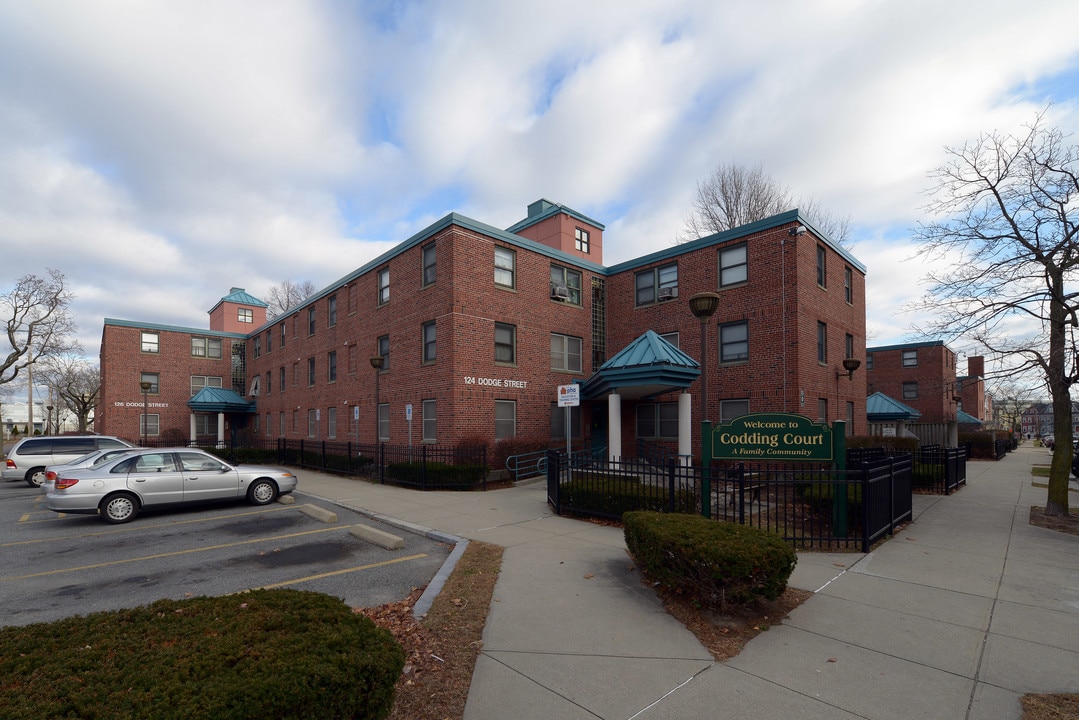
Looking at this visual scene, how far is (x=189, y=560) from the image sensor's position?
8.45m

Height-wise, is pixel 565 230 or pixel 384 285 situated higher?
pixel 565 230

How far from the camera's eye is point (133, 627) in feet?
11.5

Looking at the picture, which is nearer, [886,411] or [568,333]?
[568,333]

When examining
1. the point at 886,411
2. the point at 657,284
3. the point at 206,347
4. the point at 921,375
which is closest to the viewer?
the point at 657,284

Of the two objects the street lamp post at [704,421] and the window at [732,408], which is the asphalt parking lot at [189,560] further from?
the window at [732,408]

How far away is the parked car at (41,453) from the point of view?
18.6m

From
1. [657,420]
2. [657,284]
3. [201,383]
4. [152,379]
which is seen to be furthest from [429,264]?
[152,379]

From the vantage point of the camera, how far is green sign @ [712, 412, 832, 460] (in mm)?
8688

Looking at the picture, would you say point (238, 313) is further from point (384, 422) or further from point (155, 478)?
point (155, 478)

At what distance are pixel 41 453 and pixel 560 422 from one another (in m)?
18.3

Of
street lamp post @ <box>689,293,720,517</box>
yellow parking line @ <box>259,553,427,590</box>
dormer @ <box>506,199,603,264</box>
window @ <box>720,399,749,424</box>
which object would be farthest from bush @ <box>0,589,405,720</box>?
dormer @ <box>506,199,603,264</box>

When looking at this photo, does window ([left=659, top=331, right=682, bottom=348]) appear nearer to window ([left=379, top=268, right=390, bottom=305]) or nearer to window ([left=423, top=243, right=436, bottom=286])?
window ([left=423, top=243, right=436, bottom=286])

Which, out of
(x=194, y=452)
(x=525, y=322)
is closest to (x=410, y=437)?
(x=525, y=322)

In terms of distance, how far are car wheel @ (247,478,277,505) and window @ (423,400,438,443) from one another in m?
6.82
